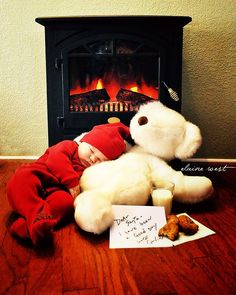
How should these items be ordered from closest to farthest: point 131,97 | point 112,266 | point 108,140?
point 112,266 < point 108,140 < point 131,97

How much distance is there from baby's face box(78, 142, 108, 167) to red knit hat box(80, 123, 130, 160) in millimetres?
14

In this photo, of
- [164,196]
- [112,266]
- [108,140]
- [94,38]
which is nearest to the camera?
[112,266]

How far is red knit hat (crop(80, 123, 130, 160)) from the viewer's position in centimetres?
126

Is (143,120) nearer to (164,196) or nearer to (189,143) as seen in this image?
(189,143)

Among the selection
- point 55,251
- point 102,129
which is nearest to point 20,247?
point 55,251

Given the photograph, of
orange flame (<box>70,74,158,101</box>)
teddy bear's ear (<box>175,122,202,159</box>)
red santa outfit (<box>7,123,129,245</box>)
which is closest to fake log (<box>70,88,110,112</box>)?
orange flame (<box>70,74,158,101</box>)

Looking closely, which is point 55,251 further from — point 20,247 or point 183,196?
point 183,196

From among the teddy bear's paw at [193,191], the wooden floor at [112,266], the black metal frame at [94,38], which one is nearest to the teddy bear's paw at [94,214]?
the wooden floor at [112,266]

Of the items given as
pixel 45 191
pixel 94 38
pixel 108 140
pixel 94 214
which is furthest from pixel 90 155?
pixel 94 38

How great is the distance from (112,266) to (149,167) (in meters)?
0.49

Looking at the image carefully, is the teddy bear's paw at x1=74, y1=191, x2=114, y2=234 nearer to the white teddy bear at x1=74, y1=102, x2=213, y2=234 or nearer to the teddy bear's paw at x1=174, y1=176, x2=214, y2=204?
the white teddy bear at x1=74, y1=102, x2=213, y2=234

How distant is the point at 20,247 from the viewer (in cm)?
99

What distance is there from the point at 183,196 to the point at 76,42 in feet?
2.72

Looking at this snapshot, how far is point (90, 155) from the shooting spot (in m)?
1.28
